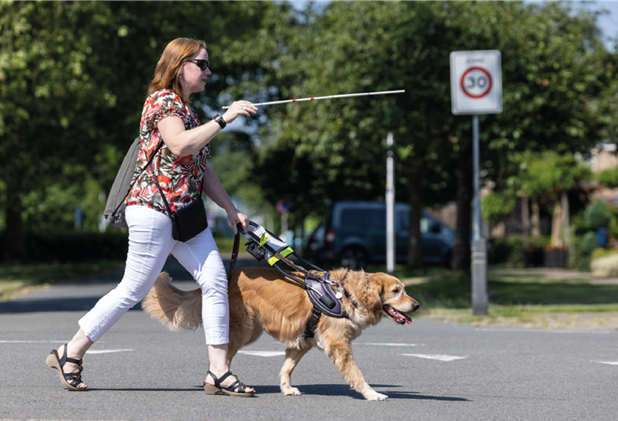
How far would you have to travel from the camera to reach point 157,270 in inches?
210

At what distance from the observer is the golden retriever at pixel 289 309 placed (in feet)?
17.7

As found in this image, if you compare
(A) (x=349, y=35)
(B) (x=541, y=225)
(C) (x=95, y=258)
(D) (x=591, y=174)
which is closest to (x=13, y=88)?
(A) (x=349, y=35)

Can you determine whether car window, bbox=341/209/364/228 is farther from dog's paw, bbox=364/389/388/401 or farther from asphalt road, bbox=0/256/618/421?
dog's paw, bbox=364/389/388/401

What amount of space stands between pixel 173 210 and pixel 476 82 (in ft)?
26.0

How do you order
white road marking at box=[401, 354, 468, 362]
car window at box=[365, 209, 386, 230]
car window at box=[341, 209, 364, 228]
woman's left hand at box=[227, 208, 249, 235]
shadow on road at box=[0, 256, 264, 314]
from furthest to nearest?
car window at box=[365, 209, 386, 230], car window at box=[341, 209, 364, 228], shadow on road at box=[0, 256, 264, 314], white road marking at box=[401, 354, 468, 362], woman's left hand at box=[227, 208, 249, 235]

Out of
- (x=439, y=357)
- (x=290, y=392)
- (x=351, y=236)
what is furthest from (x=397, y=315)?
(x=351, y=236)

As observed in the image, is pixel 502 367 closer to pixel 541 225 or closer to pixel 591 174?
pixel 591 174

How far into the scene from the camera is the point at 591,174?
3528cm

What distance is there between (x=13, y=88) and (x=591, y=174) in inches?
939

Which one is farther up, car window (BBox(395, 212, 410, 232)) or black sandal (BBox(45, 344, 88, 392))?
car window (BBox(395, 212, 410, 232))

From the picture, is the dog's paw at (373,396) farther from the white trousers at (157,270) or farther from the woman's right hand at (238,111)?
the woman's right hand at (238,111)

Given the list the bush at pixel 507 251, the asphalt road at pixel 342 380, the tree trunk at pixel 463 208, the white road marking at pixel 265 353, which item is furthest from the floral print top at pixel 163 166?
the bush at pixel 507 251

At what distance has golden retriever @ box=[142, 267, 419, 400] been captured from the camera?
5.40m

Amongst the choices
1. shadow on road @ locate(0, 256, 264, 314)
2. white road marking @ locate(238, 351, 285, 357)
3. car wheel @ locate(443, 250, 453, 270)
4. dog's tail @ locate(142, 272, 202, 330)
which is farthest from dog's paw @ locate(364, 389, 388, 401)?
car wheel @ locate(443, 250, 453, 270)
